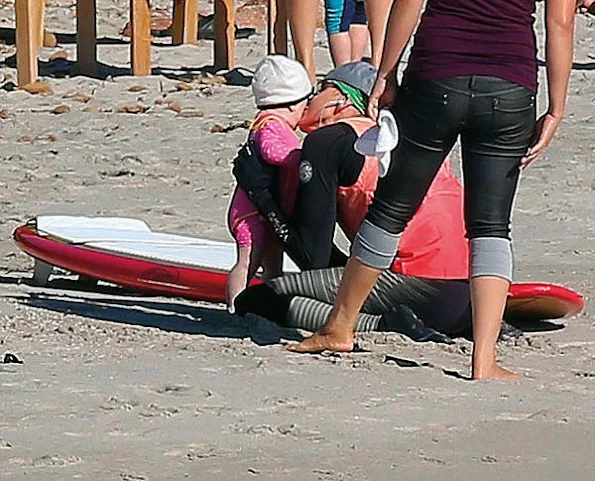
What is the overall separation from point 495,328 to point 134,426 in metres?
1.23

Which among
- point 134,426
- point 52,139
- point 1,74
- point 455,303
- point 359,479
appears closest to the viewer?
point 359,479

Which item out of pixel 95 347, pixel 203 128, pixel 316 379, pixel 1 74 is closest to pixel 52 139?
pixel 203 128

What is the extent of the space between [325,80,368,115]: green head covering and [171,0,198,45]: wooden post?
9.20 meters

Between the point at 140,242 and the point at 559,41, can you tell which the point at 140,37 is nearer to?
the point at 140,242

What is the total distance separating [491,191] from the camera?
475 centimetres

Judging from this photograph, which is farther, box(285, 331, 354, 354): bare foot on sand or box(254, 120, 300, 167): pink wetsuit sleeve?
box(254, 120, 300, 167): pink wetsuit sleeve

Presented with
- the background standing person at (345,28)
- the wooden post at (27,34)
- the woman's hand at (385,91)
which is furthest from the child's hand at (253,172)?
the wooden post at (27,34)

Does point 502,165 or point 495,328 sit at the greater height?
point 502,165

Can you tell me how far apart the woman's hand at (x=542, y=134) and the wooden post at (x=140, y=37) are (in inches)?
331

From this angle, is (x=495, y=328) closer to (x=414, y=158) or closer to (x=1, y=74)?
(x=414, y=158)

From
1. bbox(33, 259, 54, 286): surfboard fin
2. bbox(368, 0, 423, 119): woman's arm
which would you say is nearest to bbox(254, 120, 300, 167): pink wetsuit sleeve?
bbox(368, 0, 423, 119): woman's arm

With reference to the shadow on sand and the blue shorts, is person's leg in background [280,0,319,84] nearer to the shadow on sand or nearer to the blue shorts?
the blue shorts

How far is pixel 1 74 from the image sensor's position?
13266 millimetres

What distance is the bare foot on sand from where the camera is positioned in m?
5.17
